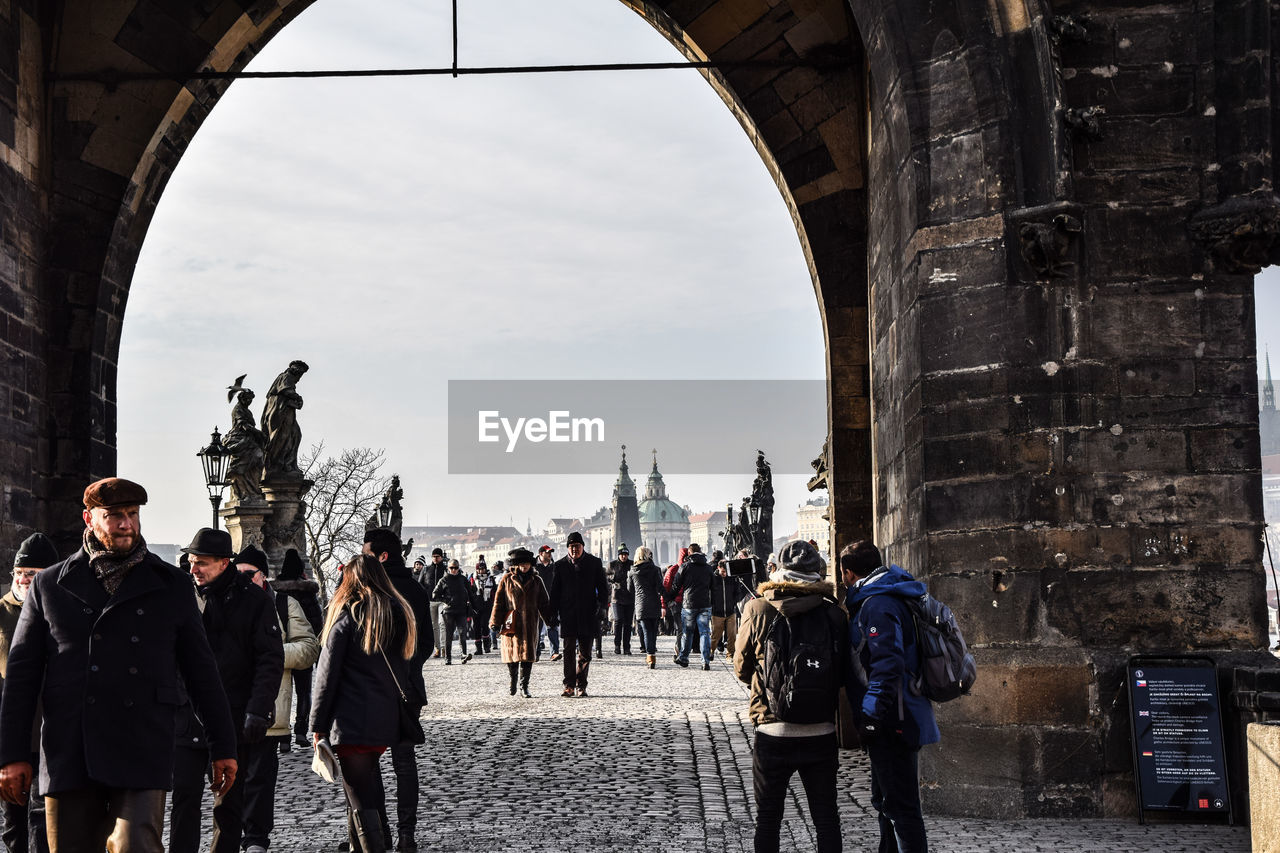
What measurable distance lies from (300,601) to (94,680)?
17.1 ft

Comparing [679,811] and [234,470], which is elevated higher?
[234,470]

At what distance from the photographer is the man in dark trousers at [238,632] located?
20.4 ft

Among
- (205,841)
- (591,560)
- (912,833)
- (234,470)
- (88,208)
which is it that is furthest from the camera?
(234,470)

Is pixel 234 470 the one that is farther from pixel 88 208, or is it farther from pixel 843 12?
pixel 843 12

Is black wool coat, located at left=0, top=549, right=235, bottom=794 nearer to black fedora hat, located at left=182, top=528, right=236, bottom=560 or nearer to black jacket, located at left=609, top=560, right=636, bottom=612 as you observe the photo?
black fedora hat, located at left=182, top=528, right=236, bottom=560

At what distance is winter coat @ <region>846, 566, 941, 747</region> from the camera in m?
5.56

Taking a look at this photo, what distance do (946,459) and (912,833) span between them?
2.71 meters

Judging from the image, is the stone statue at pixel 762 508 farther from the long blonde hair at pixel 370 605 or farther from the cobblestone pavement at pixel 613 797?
the long blonde hair at pixel 370 605

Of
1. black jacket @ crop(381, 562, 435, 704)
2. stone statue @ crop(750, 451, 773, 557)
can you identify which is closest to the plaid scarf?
black jacket @ crop(381, 562, 435, 704)

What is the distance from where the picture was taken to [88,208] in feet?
40.2

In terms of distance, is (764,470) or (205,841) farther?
(764,470)

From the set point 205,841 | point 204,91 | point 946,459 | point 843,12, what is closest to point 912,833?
point 946,459

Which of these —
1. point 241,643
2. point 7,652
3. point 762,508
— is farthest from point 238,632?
point 762,508

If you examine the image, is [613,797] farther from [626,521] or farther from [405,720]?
[626,521]
